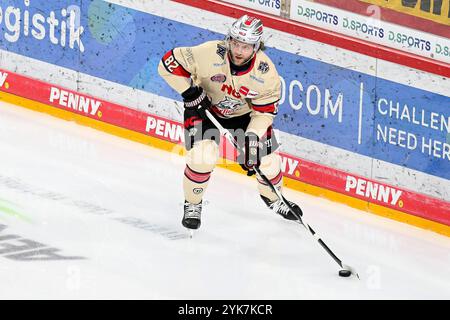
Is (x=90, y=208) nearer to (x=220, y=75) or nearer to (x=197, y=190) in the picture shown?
(x=197, y=190)

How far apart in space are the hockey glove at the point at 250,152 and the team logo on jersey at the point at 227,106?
0.27 meters

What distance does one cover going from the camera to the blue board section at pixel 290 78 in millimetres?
9172

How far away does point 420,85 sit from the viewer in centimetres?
910

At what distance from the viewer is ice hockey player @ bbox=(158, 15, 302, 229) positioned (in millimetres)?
8367

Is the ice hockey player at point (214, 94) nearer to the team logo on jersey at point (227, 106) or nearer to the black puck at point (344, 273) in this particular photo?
the team logo on jersey at point (227, 106)

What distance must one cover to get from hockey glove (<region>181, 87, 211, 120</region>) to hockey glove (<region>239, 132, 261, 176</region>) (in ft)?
1.12

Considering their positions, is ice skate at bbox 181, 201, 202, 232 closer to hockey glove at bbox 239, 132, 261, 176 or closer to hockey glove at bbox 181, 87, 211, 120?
hockey glove at bbox 239, 132, 261, 176

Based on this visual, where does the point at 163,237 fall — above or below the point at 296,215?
below

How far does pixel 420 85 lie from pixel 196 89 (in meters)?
1.79

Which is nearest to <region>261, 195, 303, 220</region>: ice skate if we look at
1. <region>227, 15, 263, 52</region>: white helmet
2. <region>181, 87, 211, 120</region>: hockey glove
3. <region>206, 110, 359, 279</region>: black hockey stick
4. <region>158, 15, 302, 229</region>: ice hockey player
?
<region>206, 110, 359, 279</region>: black hockey stick

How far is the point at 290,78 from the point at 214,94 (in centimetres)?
137

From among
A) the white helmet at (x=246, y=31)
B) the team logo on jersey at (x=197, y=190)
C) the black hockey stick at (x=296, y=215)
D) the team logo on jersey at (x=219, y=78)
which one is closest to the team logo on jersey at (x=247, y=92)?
the team logo on jersey at (x=219, y=78)

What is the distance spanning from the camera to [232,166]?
10.2 meters

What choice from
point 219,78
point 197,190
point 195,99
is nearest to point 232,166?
point 197,190
